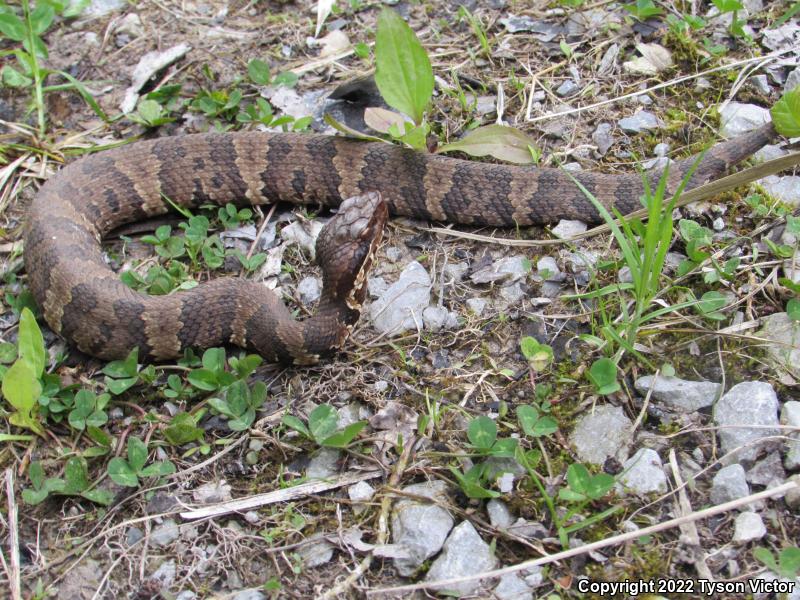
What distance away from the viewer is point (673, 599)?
2.89 meters

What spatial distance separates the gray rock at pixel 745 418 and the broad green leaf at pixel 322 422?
1.84 metres

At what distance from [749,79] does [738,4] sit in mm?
576

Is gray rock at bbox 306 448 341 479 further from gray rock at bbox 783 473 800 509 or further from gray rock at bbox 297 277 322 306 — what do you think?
gray rock at bbox 783 473 800 509

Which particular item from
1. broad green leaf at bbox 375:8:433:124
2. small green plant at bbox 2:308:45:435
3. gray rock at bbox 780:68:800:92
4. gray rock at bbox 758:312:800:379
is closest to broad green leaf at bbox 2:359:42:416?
small green plant at bbox 2:308:45:435

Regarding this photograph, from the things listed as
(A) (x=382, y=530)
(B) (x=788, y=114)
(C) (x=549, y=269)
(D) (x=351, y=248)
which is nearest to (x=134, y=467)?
(A) (x=382, y=530)

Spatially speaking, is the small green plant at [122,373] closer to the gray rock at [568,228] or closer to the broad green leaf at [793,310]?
the gray rock at [568,228]

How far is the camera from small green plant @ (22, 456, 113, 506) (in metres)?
3.52

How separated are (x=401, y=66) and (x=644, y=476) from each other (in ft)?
9.37

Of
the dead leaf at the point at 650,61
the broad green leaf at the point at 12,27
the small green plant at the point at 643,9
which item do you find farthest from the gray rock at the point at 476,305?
the broad green leaf at the point at 12,27

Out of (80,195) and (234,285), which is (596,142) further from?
(80,195)

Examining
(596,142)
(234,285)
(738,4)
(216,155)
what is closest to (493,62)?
(596,142)

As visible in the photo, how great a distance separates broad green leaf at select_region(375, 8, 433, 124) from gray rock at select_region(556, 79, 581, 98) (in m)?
1.23

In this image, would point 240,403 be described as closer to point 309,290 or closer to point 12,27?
point 309,290

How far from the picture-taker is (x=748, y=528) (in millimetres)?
3006
